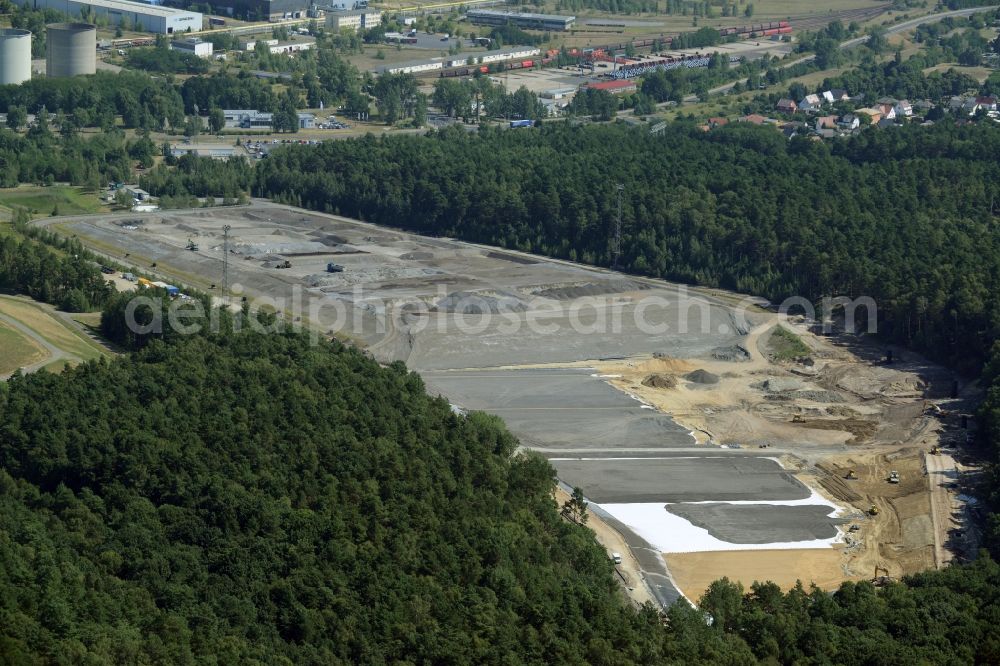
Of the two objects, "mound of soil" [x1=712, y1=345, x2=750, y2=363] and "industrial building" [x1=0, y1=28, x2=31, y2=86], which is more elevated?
"industrial building" [x1=0, y1=28, x2=31, y2=86]

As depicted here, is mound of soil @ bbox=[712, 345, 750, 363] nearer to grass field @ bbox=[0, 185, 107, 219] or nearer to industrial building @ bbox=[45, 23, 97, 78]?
grass field @ bbox=[0, 185, 107, 219]

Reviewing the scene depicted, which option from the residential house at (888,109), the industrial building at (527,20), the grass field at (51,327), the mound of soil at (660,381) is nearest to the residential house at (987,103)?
the residential house at (888,109)

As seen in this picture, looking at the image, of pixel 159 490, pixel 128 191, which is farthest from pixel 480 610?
pixel 128 191

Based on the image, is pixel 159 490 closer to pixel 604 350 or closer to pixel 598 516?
pixel 598 516

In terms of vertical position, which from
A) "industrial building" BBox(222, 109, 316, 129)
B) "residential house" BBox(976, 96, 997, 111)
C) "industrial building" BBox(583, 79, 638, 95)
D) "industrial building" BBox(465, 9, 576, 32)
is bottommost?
"industrial building" BBox(222, 109, 316, 129)

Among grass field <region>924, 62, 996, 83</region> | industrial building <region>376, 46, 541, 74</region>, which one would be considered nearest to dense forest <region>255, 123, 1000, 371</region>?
industrial building <region>376, 46, 541, 74</region>

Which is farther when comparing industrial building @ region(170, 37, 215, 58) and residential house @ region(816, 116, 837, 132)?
industrial building @ region(170, 37, 215, 58)

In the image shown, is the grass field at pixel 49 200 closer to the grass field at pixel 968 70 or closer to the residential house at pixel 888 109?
the residential house at pixel 888 109

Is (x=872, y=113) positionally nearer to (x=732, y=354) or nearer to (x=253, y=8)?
(x=732, y=354)
